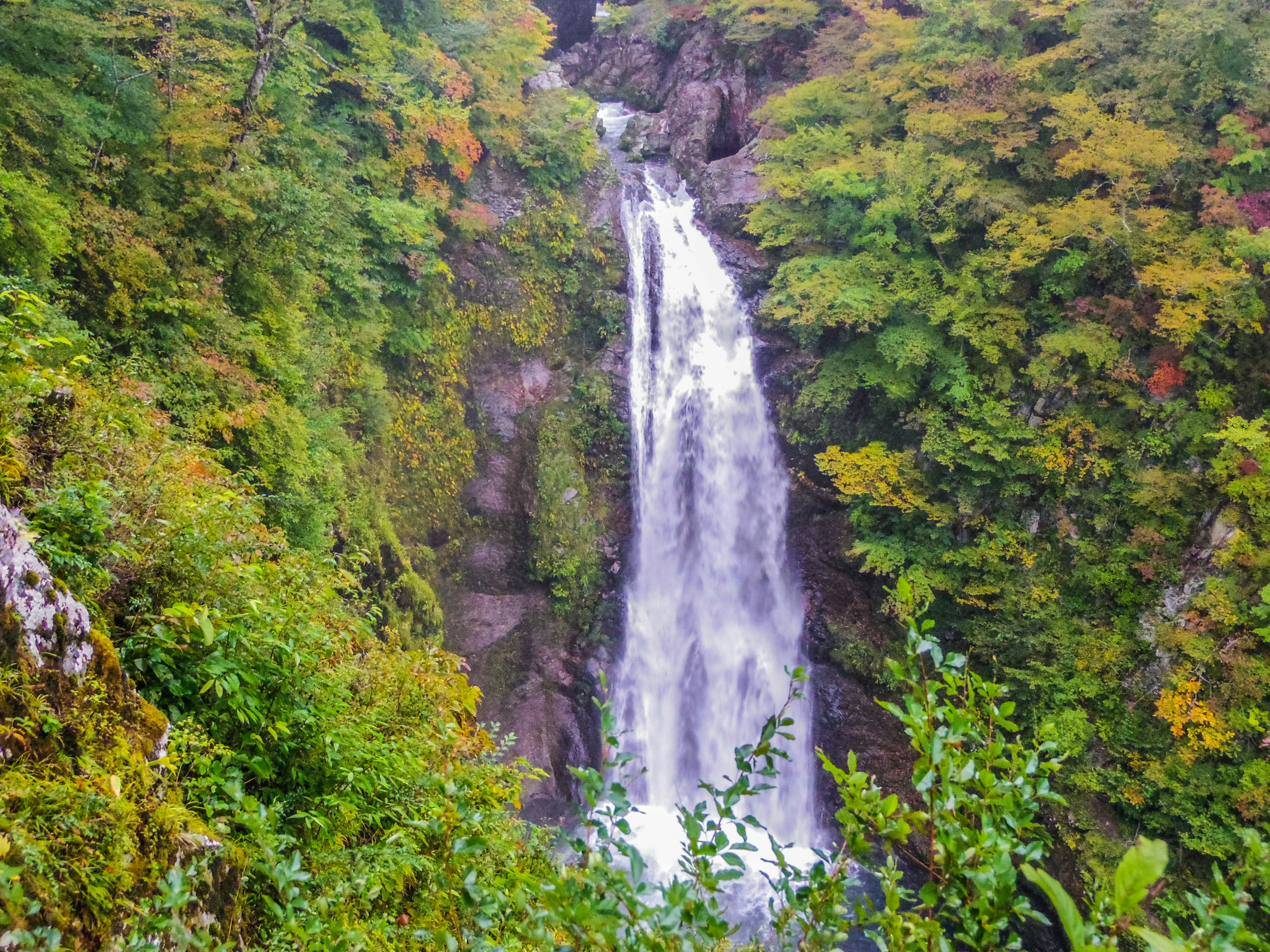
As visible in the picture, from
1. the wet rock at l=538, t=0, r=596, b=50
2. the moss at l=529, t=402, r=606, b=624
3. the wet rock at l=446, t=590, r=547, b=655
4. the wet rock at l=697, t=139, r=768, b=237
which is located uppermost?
the wet rock at l=538, t=0, r=596, b=50

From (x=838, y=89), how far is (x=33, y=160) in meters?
13.0

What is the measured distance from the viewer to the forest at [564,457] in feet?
5.57

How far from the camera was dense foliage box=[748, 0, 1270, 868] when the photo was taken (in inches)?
350

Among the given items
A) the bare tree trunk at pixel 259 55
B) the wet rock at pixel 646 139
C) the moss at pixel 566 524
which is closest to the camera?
the bare tree trunk at pixel 259 55

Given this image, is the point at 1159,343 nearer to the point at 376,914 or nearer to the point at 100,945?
the point at 376,914

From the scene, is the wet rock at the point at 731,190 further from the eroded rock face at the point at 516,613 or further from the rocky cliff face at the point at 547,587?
the eroded rock face at the point at 516,613

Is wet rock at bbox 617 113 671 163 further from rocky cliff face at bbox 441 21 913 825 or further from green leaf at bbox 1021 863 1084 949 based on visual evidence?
green leaf at bbox 1021 863 1084 949

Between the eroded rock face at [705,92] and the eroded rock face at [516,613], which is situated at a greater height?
the eroded rock face at [705,92]

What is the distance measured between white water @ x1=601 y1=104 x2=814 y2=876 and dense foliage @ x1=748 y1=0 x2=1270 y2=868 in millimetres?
1391

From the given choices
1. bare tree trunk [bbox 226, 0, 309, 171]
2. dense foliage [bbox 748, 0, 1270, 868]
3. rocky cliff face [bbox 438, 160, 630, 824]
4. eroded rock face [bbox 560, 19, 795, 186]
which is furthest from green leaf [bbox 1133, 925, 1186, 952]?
eroded rock face [bbox 560, 19, 795, 186]

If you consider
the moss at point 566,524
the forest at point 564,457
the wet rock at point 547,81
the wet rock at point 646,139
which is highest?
the wet rock at point 547,81

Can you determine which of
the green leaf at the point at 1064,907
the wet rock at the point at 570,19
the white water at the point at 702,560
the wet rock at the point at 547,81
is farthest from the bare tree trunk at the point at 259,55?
the wet rock at the point at 570,19

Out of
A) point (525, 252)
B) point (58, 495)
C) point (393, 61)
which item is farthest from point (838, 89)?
point (58, 495)

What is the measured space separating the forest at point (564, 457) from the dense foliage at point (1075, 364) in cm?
7
